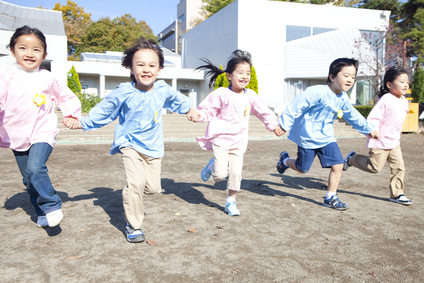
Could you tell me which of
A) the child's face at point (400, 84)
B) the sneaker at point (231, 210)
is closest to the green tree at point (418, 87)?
the child's face at point (400, 84)

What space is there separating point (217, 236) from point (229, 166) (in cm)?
116

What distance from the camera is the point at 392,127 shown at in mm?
5211

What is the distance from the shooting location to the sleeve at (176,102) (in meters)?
4.00

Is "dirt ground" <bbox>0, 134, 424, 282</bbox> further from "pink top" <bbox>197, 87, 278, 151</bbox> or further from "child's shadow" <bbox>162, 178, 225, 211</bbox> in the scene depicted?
"pink top" <bbox>197, 87, 278, 151</bbox>

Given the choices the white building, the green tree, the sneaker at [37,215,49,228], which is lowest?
the sneaker at [37,215,49,228]

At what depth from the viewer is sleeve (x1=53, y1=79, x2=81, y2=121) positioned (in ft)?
12.5

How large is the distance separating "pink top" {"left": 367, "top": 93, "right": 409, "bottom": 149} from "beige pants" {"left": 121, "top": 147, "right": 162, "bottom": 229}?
3219 millimetres

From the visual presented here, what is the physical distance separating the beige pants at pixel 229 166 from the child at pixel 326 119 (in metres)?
0.75

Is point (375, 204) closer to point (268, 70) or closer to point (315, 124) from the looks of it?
point (315, 124)

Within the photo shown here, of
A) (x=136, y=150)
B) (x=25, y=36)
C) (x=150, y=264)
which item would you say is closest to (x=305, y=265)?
(x=150, y=264)

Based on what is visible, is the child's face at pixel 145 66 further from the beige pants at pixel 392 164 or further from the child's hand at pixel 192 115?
the beige pants at pixel 392 164

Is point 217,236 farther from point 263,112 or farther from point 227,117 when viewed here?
point 263,112

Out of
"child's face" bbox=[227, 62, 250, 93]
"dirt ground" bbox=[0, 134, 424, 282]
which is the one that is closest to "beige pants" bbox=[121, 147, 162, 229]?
"dirt ground" bbox=[0, 134, 424, 282]

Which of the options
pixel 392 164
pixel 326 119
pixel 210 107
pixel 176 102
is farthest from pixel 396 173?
pixel 176 102
